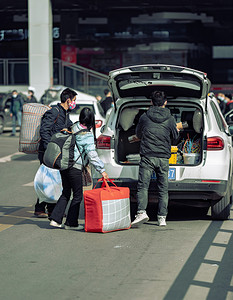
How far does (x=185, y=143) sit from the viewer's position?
32.2 feet

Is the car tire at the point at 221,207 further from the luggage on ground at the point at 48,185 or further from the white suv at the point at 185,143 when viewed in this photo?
the luggage on ground at the point at 48,185

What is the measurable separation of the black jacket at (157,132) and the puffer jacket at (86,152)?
2.17 ft

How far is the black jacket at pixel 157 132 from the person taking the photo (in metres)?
8.67

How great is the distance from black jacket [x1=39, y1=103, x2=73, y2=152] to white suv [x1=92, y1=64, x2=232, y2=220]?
602 mm

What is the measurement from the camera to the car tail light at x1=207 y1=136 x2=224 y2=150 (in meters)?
8.80

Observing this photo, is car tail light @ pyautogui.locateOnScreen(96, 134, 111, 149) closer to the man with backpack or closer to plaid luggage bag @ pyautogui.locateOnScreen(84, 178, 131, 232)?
the man with backpack

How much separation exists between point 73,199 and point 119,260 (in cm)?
190

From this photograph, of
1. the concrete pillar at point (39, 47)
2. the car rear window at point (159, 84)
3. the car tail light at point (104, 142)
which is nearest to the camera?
the car rear window at point (159, 84)

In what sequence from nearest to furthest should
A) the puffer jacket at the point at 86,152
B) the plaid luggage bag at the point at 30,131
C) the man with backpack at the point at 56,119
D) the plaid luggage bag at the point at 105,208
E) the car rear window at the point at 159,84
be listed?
the plaid luggage bag at the point at 105,208 < the puffer jacket at the point at 86,152 < the car rear window at the point at 159,84 < the man with backpack at the point at 56,119 < the plaid luggage bag at the point at 30,131

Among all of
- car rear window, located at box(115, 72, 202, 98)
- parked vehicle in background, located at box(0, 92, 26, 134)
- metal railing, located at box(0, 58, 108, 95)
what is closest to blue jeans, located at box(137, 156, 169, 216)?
car rear window, located at box(115, 72, 202, 98)

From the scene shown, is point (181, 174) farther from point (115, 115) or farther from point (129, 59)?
A: point (129, 59)

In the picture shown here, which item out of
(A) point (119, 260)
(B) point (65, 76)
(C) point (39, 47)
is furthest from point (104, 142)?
(C) point (39, 47)

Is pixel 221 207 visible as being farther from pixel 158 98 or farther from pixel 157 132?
pixel 158 98

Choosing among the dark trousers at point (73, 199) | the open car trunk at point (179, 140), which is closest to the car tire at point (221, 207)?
the open car trunk at point (179, 140)
